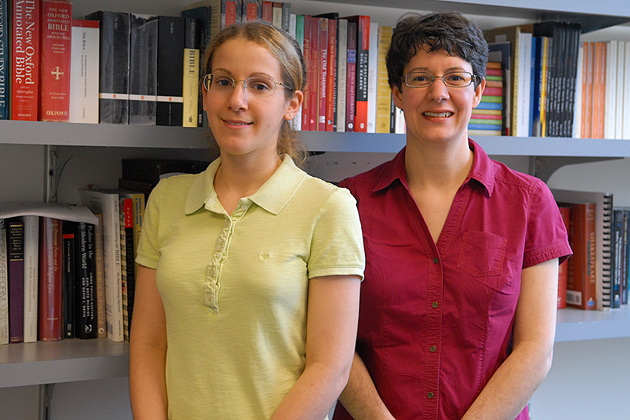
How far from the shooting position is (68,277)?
1371mm

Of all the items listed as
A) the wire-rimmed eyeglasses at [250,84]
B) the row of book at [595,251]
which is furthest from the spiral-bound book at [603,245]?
the wire-rimmed eyeglasses at [250,84]

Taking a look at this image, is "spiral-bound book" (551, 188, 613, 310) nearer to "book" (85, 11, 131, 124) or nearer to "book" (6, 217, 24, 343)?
"book" (85, 11, 131, 124)

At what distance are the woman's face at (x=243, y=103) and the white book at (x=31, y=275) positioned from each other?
1.60 ft

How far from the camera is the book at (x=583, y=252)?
1.75m

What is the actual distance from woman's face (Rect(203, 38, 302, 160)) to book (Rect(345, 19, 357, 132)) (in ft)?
1.13

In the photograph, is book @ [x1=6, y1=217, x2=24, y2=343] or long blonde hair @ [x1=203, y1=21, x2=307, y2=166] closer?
long blonde hair @ [x1=203, y1=21, x2=307, y2=166]

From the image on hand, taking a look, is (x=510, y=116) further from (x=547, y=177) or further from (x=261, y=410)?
(x=261, y=410)

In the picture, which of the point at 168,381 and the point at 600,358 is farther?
the point at 600,358

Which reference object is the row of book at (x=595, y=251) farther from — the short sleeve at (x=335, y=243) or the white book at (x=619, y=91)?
the short sleeve at (x=335, y=243)

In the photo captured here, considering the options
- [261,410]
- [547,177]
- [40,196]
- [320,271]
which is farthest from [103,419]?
[547,177]

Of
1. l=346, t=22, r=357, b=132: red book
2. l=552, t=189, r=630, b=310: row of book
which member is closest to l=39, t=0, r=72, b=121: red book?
l=346, t=22, r=357, b=132: red book

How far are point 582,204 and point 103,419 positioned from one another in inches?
54.2

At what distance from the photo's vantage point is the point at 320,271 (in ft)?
3.54

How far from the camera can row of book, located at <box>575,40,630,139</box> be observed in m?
1.75
